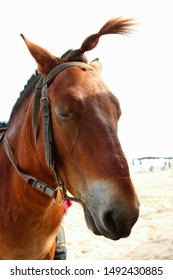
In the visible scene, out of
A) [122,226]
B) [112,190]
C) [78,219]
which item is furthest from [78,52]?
[78,219]

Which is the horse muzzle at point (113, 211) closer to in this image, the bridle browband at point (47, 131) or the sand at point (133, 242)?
the bridle browband at point (47, 131)

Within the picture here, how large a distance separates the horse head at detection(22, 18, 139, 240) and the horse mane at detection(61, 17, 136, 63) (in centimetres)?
21

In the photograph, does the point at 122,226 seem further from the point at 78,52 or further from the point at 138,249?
the point at 138,249

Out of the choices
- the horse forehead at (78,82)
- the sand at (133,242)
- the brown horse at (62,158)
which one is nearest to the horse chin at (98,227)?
the brown horse at (62,158)

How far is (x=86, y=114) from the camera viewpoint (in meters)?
2.03

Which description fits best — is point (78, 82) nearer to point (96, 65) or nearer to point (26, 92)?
point (96, 65)

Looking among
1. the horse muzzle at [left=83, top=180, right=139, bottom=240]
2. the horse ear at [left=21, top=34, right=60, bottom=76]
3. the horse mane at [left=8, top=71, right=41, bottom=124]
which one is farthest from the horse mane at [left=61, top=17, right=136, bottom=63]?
the horse muzzle at [left=83, top=180, right=139, bottom=240]

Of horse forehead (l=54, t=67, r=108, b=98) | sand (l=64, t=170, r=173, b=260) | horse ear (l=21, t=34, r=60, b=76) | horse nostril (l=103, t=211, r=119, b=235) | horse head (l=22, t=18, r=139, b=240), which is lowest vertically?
sand (l=64, t=170, r=173, b=260)

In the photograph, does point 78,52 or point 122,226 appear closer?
point 122,226

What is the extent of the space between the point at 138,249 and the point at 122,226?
558cm

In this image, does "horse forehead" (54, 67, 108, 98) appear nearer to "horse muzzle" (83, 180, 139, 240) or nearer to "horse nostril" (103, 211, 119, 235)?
"horse muzzle" (83, 180, 139, 240)

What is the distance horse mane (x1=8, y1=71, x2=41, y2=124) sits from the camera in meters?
2.93

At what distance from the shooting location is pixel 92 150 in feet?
6.46

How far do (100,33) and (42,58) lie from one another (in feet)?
1.90
